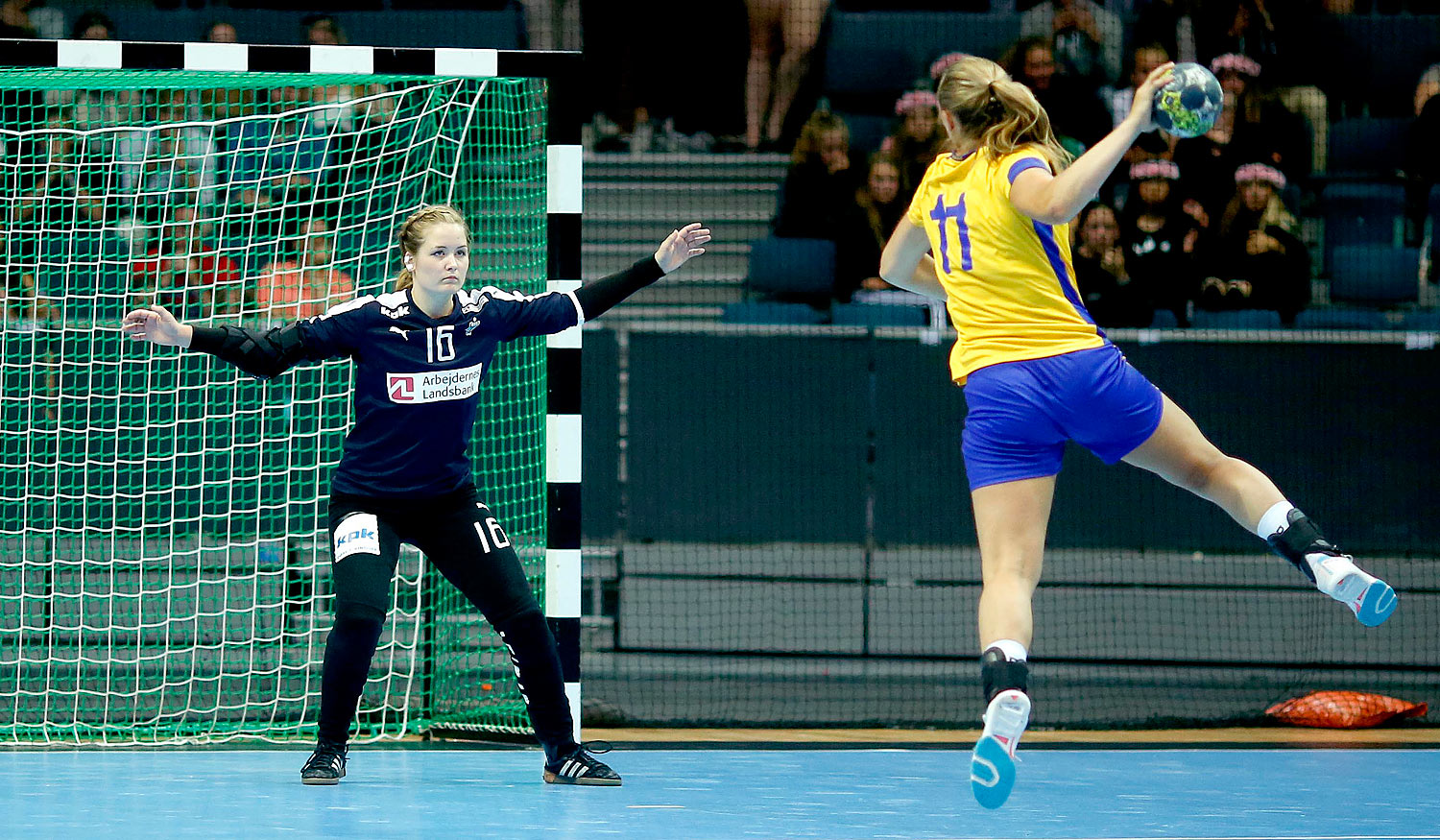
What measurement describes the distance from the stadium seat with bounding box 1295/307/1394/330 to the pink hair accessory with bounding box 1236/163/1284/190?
0.84 m

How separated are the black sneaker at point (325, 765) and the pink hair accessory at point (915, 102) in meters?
6.51

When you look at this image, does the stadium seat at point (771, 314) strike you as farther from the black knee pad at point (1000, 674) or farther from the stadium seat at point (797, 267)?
the black knee pad at point (1000, 674)

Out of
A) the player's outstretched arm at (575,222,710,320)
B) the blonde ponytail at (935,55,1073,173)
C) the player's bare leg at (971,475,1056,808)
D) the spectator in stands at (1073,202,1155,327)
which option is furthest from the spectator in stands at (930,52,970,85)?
the player's bare leg at (971,475,1056,808)

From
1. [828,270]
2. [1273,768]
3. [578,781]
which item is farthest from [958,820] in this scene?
[828,270]

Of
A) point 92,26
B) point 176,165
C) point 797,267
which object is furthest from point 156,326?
point 92,26

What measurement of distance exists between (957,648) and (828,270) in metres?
2.75

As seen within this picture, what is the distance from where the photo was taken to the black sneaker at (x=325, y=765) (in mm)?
5609

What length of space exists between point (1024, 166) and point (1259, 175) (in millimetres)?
6606

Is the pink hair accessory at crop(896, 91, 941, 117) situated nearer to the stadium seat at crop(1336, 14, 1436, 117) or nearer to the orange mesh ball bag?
the stadium seat at crop(1336, 14, 1436, 117)

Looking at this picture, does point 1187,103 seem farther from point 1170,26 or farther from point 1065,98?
point 1170,26

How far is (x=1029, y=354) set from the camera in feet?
15.0

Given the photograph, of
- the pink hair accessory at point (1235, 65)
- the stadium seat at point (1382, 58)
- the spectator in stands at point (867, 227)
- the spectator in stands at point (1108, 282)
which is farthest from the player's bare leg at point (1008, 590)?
the stadium seat at point (1382, 58)

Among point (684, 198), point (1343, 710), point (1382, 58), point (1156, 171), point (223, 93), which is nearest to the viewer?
point (1343, 710)

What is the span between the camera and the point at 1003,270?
4.61 m
